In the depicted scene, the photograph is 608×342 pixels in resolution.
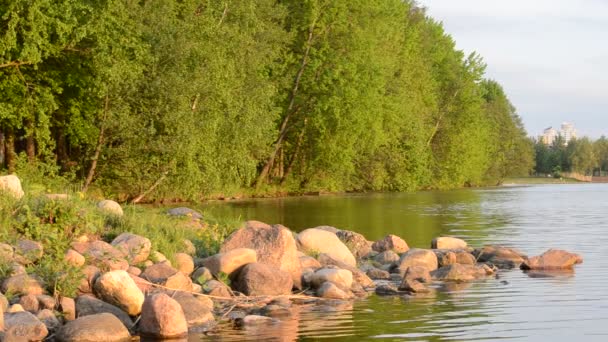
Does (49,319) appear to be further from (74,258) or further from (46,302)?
(74,258)

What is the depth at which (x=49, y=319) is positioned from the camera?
13.2m

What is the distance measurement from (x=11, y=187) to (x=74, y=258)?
3279 millimetres

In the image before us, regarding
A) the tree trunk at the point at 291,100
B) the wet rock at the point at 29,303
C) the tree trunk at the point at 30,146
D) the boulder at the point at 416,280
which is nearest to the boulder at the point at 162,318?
the wet rock at the point at 29,303

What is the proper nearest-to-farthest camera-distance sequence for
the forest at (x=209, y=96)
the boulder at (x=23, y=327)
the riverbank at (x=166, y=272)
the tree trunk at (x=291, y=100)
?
1. the boulder at (x=23, y=327)
2. the riverbank at (x=166, y=272)
3. the forest at (x=209, y=96)
4. the tree trunk at (x=291, y=100)

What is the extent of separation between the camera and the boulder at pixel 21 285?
1379 centimetres

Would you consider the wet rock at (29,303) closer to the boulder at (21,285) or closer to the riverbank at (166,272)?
the riverbank at (166,272)

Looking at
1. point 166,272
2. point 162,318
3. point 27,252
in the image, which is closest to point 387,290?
point 166,272

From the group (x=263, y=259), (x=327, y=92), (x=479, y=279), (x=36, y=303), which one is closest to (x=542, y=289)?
(x=479, y=279)

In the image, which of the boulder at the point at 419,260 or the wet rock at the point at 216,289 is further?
the boulder at the point at 419,260

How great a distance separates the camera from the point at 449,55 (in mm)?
86375

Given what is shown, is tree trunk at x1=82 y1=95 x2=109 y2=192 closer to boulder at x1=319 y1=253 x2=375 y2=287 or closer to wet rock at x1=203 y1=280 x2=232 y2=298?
→ boulder at x1=319 y1=253 x2=375 y2=287

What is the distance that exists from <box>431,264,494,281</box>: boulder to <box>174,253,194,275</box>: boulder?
5301 mm

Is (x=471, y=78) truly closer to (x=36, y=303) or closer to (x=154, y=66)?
(x=154, y=66)

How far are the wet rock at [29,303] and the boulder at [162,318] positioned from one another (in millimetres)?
1477
